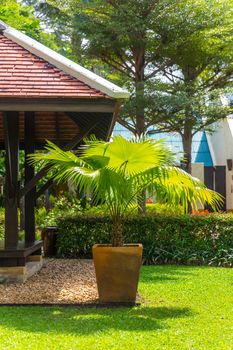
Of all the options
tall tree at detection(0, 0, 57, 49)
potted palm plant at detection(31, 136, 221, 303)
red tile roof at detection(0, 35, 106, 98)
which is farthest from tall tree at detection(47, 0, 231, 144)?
potted palm plant at detection(31, 136, 221, 303)

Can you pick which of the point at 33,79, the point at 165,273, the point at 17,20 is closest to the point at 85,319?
the point at 33,79

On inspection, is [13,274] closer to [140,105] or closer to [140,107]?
[140,105]

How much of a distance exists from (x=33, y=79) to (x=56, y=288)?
3.18 metres

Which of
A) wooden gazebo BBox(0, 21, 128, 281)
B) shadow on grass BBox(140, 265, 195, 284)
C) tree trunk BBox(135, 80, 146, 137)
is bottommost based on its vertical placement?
shadow on grass BBox(140, 265, 195, 284)

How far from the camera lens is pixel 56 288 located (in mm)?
9953

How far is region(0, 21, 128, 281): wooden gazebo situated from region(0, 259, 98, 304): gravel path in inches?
12.7

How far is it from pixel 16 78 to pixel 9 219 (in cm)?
220

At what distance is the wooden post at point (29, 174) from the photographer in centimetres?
1174

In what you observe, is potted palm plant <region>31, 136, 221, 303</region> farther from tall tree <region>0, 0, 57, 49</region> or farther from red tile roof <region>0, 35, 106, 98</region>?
tall tree <region>0, 0, 57, 49</region>

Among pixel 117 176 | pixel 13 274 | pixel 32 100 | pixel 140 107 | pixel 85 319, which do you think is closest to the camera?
pixel 85 319

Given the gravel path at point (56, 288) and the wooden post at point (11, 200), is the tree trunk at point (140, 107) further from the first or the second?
the wooden post at point (11, 200)

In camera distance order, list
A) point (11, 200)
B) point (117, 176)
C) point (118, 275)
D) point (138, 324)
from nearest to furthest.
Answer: point (138, 324) → point (117, 176) → point (118, 275) → point (11, 200)

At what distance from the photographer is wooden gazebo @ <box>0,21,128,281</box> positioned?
9.20m

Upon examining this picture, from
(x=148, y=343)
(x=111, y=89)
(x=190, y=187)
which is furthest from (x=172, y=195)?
(x=148, y=343)
